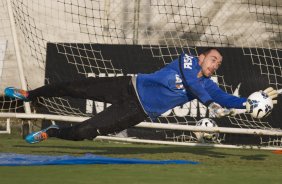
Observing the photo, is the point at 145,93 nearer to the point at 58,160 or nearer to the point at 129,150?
the point at 58,160

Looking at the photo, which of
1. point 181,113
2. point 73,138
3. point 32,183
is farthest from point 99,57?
point 32,183

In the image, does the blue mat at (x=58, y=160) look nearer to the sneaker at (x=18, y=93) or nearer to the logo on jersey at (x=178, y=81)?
the logo on jersey at (x=178, y=81)

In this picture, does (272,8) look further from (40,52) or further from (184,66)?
(184,66)

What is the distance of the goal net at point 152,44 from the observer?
12.8m

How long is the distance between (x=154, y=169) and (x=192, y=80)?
1.41m

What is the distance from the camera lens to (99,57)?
1310cm

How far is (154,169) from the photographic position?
7992 mm

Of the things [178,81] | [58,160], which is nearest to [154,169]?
[58,160]


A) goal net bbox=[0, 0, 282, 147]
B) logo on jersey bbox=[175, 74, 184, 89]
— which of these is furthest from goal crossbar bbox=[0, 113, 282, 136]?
logo on jersey bbox=[175, 74, 184, 89]

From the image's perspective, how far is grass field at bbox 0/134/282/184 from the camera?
6.98m

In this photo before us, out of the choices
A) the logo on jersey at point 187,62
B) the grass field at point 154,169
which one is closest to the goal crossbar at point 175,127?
the grass field at point 154,169

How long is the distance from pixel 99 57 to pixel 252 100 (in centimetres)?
473

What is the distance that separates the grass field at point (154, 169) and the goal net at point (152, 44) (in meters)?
1.59

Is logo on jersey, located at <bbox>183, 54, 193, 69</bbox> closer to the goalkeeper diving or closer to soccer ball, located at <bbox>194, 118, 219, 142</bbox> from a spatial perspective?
the goalkeeper diving
